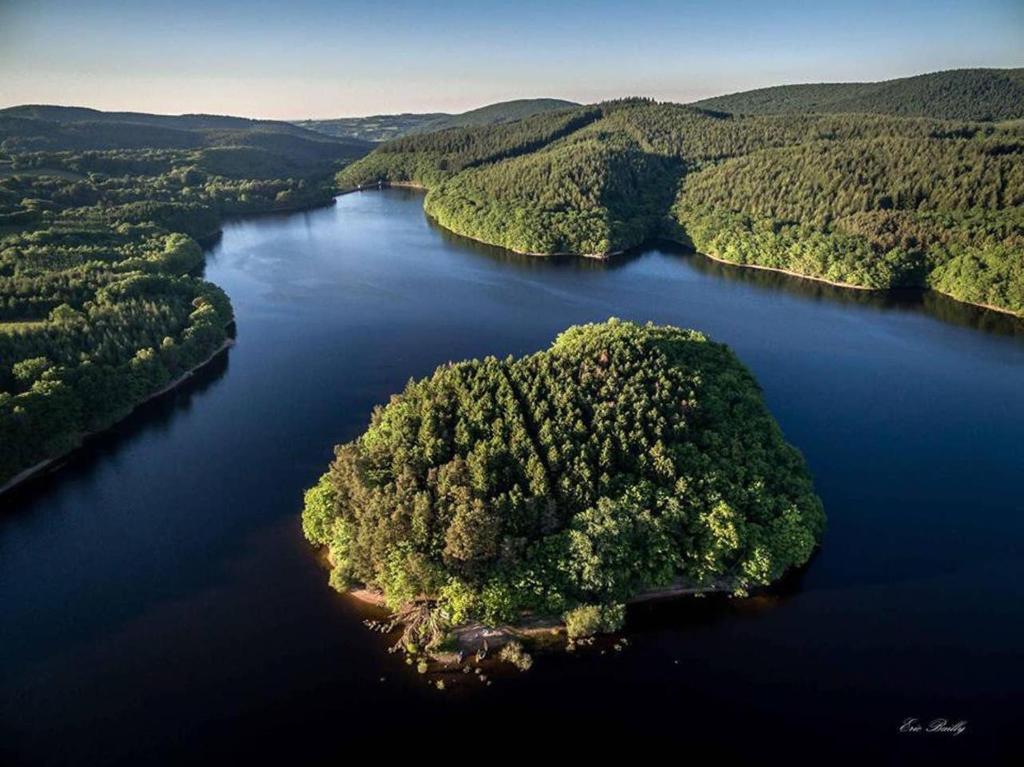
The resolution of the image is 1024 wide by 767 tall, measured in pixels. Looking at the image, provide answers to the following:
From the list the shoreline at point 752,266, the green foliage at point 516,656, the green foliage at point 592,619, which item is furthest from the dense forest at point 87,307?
the shoreline at point 752,266

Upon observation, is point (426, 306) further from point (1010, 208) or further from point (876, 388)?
point (1010, 208)

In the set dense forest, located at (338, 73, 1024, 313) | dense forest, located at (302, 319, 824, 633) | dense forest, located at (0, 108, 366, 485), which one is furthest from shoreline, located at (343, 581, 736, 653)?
dense forest, located at (338, 73, 1024, 313)

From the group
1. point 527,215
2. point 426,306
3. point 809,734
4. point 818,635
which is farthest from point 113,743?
point 527,215

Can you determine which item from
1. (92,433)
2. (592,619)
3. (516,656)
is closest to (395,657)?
(516,656)

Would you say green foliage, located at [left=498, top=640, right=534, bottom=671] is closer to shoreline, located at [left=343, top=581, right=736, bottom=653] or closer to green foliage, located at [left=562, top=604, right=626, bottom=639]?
shoreline, located at [left=343, top=581, right=736, bottom=653]

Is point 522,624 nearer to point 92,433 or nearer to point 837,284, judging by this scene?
point 92,433

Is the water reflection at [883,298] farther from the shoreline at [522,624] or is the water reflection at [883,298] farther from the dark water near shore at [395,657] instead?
the shoreline at [522,624]
